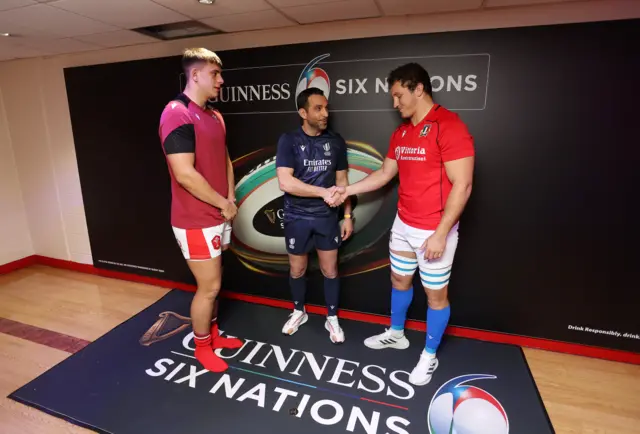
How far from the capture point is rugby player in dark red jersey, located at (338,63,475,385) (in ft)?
6.04

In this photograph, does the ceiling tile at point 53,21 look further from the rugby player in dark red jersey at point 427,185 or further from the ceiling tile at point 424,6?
the rugby player in dark red jersey at point 427,185

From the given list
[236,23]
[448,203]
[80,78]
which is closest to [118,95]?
[80,78]

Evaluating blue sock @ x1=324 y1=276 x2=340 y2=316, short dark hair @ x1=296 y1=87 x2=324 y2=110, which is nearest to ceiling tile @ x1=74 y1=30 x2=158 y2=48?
short dark hair @ x1=296 y1=87 x2=324 y2=110

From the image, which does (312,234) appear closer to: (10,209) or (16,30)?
(16,30)

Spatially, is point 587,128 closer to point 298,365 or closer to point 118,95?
point 298,365

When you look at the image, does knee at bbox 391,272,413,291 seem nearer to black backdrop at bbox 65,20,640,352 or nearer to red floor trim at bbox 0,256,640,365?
black backdrop at bbox 65,20,640,352

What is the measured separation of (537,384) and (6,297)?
447 centimetres

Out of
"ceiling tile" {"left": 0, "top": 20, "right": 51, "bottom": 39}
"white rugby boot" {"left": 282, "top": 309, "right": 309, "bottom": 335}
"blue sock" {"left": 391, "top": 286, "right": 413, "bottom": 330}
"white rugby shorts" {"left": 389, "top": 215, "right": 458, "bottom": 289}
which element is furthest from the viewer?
"white rugby boot" {"left": 282, "top": 309, "right": 309, "bottom": 335}

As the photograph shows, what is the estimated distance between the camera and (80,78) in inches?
127

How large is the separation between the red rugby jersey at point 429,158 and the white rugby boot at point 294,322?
1.18m

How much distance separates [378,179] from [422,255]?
0.58 m

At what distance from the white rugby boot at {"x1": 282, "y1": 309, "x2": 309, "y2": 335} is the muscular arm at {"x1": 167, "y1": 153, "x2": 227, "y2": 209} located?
3.82ft

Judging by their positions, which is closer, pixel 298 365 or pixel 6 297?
pixel 298 365

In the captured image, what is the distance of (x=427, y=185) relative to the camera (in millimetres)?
1976
